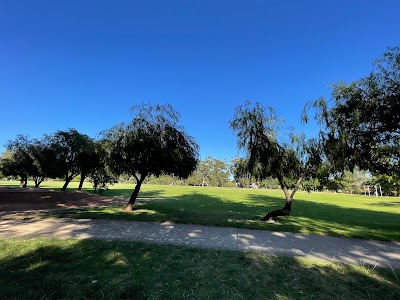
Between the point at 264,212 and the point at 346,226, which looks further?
the point at 264,212

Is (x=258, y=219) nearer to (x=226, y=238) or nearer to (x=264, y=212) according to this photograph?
(x=226, y=238)

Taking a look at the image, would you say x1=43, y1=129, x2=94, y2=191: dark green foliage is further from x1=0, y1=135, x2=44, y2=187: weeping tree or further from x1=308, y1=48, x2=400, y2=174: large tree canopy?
x1=308, y1=48, x2=400, y2=174: large tree canopy

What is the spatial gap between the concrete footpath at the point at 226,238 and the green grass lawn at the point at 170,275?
0.73 metres

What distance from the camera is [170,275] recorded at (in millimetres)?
4328

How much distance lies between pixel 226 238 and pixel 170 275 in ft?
10.1

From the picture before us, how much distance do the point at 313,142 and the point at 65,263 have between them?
1009cm

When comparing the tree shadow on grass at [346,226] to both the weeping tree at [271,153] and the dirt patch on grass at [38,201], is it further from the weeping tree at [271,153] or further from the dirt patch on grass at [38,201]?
the dirt patch on grass at [38,201]

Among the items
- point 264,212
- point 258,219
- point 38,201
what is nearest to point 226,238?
point 258,219

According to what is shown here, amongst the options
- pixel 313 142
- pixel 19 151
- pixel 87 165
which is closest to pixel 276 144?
pixel 313 142

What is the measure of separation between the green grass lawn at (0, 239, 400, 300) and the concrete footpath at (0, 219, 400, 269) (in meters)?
0.73

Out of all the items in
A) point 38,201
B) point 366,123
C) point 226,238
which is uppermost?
point 366,123

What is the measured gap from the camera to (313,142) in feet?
37.2

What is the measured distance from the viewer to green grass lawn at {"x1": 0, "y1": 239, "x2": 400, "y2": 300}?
3.76 m

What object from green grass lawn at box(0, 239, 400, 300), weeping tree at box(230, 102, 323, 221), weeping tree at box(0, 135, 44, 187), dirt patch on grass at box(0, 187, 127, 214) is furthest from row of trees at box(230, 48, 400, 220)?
weeping tree at box(0, 135, 44, 187)
